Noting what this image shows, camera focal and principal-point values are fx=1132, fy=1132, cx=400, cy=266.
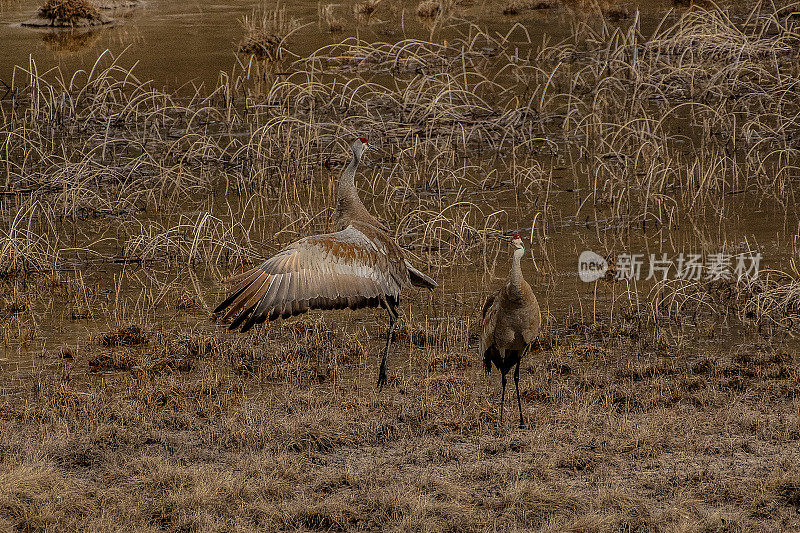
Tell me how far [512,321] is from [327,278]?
1232mm

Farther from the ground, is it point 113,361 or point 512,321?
point 512,321

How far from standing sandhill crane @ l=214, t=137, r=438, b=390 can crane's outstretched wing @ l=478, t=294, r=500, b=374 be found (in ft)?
2.56

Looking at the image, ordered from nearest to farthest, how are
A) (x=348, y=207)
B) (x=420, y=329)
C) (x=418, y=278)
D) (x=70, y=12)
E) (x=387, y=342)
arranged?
(x=387, y=342), (x=418, y=278), (x=348, y=207), (x=420, y=329), (x=70, y=12)

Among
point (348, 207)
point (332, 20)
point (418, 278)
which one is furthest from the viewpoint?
point (332, 20)

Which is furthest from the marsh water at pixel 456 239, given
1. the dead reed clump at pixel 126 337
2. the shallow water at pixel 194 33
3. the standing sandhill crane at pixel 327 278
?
the shallow water at pixel 194 33

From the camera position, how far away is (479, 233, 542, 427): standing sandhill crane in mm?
6574

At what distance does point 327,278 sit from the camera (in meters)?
7.12

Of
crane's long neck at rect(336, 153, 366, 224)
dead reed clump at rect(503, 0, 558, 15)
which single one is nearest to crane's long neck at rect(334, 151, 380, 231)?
crane's long neck at rect(336, 153, 366, 224)

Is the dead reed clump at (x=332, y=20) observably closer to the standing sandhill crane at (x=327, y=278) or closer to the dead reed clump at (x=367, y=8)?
the dead reed clump at (x=367, y=8)

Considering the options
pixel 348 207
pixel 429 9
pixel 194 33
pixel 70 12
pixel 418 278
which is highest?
pixel 429 9

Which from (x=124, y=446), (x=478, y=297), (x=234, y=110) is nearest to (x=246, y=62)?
(x=234, y=110)

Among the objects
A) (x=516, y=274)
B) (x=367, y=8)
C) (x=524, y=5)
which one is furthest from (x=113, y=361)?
(x=524, y=5)

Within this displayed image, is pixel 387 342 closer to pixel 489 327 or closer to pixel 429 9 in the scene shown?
pixel 489 327

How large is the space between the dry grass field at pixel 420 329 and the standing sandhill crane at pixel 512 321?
1.17ft
